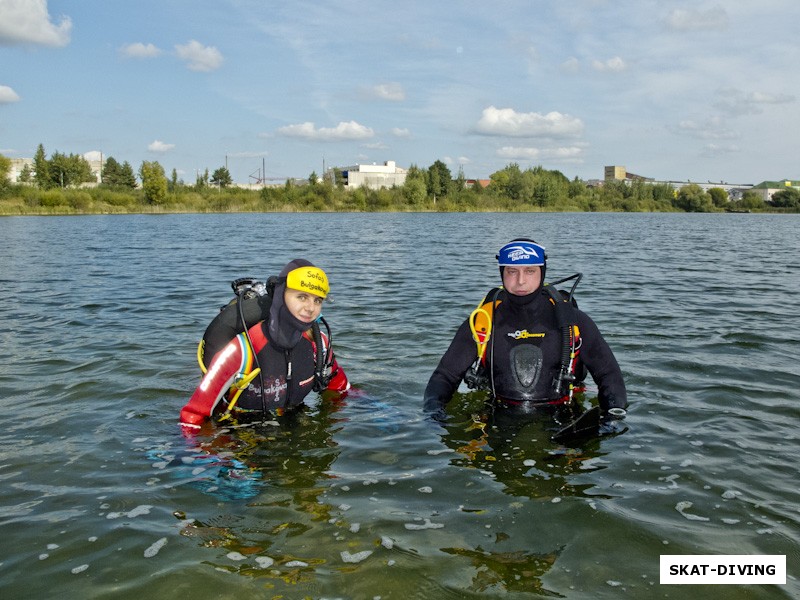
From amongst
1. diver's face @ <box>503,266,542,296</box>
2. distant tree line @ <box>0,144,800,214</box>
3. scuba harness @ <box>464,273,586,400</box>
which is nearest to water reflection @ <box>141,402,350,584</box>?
scuba harness @ <box>464,273,586,400</box>

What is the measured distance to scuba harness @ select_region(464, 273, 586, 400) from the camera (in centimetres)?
602

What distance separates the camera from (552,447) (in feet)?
19.2

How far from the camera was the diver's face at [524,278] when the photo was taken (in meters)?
6.11

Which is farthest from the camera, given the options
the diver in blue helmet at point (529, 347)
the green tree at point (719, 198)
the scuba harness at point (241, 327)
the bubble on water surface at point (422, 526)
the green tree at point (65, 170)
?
the green tree at point (719, 198)

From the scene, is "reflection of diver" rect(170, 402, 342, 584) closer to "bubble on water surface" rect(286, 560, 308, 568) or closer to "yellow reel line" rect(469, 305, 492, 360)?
"bubble on water surface" rect(286, 560, 308, 568)

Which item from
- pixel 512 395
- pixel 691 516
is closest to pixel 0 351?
pixel 512 395

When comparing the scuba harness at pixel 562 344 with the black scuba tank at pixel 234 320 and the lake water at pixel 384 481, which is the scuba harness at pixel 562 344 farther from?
the black scuba tank at pixel 234 320

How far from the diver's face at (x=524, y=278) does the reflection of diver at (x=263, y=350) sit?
1.81 m

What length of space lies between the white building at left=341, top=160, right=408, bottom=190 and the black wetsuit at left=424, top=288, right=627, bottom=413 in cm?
16078

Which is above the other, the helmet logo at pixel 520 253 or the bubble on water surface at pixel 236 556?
the helmet logo at pixel 520 253

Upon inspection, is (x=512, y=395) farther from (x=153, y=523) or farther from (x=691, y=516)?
(x=153, y=523)

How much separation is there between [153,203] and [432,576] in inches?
3969

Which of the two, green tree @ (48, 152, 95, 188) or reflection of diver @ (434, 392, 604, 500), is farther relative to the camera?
green tree @ (48, 152, 95, 188)

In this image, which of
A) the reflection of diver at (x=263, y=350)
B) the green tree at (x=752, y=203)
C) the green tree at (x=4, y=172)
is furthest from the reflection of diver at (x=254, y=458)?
the green tree at (x=752, y=203)
